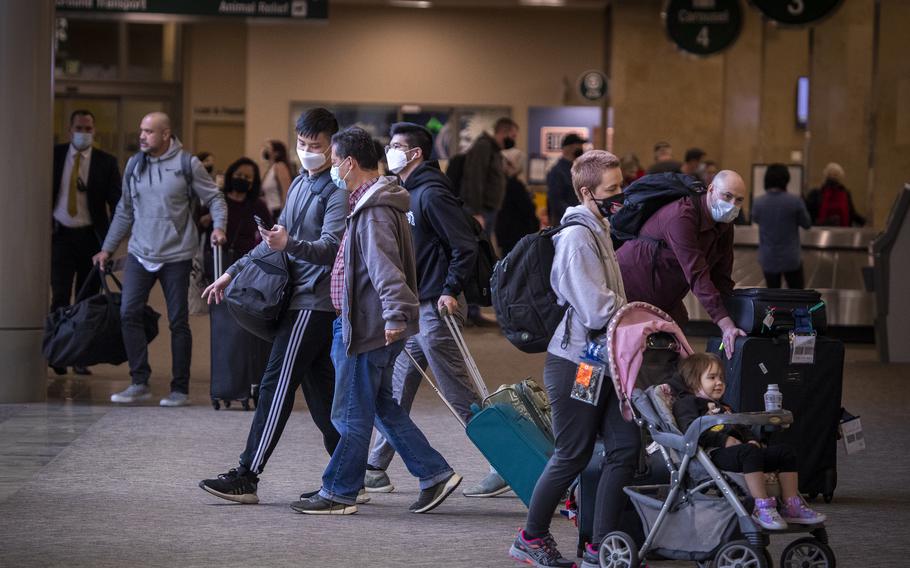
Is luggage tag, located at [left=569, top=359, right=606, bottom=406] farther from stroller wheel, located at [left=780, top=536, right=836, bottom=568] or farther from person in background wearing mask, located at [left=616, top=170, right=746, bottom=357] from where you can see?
person in background wearing mask, located at [left=616, top=170, right=746, bottom=357]

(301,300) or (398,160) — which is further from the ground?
(398,160)

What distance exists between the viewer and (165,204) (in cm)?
970

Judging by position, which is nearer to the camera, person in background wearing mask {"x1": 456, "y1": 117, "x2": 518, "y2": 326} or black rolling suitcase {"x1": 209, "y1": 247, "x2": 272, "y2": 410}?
black rolling suitcase {"x1": 209, "y1": 247, "x2": 272, "y2": 410}

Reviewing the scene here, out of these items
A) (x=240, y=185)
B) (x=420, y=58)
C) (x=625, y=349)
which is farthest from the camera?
(x=420, y=58)

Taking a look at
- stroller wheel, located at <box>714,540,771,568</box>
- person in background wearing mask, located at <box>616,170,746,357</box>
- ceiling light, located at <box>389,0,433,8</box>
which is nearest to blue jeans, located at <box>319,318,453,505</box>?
person in background wearing mask, located at <box>616,170,746,357</box>

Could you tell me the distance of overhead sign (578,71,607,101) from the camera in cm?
2453

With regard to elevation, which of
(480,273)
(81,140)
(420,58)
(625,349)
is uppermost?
(420,58)

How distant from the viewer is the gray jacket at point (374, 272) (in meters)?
6.18

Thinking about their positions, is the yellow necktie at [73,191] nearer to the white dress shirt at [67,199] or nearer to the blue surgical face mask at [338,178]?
the white dress shirt at [67,199]

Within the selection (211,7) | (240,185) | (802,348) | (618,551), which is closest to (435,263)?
(802,348)

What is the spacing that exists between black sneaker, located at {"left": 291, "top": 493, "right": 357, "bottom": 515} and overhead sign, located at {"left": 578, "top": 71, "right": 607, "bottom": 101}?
18.6m

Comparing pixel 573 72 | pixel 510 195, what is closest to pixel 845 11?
pixel 510 195

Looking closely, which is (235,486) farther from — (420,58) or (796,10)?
(420,58)

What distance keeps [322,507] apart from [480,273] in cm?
146
